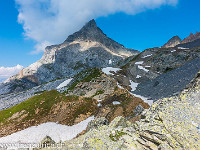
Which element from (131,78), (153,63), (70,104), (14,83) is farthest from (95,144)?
(14,83)

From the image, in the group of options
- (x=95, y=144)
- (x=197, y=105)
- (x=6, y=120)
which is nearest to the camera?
(x=95, y=144)

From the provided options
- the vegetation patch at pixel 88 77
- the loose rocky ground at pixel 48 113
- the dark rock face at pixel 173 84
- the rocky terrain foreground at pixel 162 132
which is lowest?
the rocky terrain foreground at pixel 162 132

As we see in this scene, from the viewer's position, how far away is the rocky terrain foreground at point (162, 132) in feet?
27.4

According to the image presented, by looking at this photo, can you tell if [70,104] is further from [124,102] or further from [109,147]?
[109,147]

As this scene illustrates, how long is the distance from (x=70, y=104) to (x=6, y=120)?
18969 millimetres

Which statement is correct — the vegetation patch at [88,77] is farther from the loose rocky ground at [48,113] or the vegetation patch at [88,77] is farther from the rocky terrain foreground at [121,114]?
the loose rocky ground at [48,113]

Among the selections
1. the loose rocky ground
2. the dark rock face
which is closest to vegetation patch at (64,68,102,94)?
the loose rocky ground

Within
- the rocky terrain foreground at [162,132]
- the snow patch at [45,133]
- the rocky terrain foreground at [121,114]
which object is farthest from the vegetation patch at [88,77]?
the rocky terrain foreground at [162,132]

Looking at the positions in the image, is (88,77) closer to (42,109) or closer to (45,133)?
(42,109)

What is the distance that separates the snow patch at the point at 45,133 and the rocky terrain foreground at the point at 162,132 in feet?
59.0

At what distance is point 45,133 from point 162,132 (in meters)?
27.6

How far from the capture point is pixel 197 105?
10.7m

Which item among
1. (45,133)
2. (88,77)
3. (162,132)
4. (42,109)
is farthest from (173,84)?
(42,109)

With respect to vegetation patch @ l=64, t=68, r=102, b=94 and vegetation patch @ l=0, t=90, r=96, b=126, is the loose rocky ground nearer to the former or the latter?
vegetation patch @ l=0, t=90, r=96, b=126
